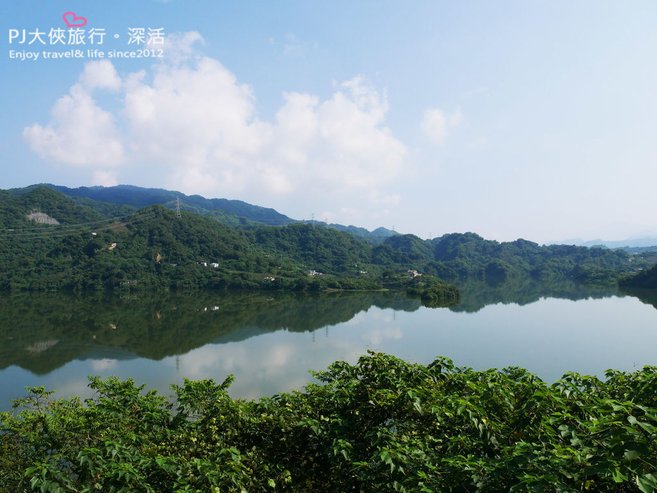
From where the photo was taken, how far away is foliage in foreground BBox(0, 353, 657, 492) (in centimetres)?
252

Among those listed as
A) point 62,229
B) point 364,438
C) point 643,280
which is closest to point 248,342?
point 364,438

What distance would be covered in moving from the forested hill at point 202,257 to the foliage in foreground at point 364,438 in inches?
1908

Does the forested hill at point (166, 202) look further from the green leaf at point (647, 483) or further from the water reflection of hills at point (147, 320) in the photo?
the green leaf at point (647, 483)

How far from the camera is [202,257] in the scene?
65062mm

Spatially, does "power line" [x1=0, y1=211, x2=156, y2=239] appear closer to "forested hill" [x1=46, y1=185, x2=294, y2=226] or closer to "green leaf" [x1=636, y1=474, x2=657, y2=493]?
"forested hill" [x1=46, y1=185, x2=294, y2=226]

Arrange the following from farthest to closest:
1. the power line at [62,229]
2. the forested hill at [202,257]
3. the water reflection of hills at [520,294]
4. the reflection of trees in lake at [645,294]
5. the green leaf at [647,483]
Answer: the power line at [62,229]
the forested hill at [202,257]
the water reflection of hills at [520,294]
the reflection of trees in lake at [645,294]
the green leaf at [647,483]

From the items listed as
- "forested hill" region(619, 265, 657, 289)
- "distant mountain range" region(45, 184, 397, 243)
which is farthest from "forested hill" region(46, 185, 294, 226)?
"forested hill" region(619, 265, 657, 289)

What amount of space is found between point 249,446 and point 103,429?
159 cm

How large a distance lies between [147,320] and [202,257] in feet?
110

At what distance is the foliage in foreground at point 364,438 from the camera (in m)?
2.52

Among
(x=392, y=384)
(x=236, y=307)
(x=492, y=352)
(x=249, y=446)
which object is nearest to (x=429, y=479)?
(x=392, y=384)

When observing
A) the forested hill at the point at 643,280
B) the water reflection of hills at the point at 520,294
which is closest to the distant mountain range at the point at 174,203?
the water reflection of hills at the point at 520,294

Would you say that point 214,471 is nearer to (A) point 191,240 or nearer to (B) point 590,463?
(B) point 590,463

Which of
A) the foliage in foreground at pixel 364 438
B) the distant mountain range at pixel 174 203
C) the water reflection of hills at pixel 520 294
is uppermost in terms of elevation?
the distant mountain range at pixel 174 203
